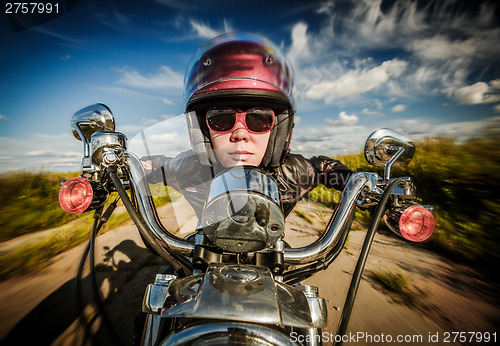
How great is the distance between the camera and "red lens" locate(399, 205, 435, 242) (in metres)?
0.74

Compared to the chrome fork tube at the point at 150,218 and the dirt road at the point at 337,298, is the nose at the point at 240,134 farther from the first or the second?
the dirt road at the point at 337,298

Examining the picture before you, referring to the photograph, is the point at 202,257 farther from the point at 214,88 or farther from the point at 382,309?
the point at 382,309

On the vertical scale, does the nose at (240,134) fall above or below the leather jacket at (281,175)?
above

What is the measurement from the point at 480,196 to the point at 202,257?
12.5 ft

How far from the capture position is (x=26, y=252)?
2.78 meters

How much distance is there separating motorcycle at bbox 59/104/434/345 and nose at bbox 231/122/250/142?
576 millimetres

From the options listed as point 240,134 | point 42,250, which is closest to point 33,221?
point 42,250

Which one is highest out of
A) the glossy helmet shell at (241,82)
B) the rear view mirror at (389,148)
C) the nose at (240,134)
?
the glossy helmet shell at (241,82)

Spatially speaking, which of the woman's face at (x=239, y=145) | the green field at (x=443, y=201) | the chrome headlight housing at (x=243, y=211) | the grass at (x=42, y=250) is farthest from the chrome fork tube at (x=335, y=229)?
the grass at (x=42, y=250)

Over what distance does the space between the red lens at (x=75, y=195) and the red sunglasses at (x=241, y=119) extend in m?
0.76

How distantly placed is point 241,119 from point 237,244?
86 cm

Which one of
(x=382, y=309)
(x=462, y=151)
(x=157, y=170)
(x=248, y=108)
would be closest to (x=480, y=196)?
(x=462, y=151)

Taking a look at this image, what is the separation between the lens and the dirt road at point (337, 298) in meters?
1.72

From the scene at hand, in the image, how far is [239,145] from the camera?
1271 millimetres
